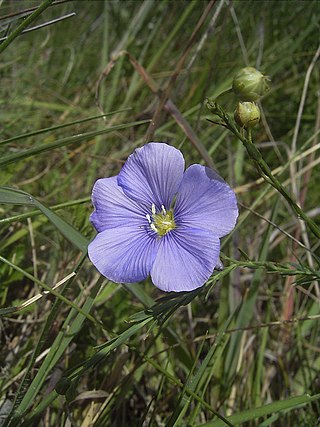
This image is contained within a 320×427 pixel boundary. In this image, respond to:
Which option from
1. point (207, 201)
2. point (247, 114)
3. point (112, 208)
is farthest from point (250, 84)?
point (112, 208)

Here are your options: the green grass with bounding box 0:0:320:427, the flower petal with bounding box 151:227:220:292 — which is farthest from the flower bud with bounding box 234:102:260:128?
the flower petal with bounding box 151:227:220:292

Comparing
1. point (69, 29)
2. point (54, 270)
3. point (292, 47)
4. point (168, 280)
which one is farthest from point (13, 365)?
point (69, 29)

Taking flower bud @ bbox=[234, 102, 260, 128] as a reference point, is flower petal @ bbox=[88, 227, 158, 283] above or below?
below

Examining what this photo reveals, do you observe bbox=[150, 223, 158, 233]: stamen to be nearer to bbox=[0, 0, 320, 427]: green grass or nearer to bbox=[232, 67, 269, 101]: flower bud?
bbox=[0, 0, 320, 427]: green grass

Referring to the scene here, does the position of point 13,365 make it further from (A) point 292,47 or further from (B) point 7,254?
(A) point 292,47

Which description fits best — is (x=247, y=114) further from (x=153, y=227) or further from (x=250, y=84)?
(x=153, y=227)

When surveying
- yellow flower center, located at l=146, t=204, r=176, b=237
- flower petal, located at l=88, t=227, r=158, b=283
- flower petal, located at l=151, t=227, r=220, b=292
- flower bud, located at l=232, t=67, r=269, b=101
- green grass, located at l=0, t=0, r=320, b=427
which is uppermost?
flower bud, located at l=232, t=67, r=269, b=101
